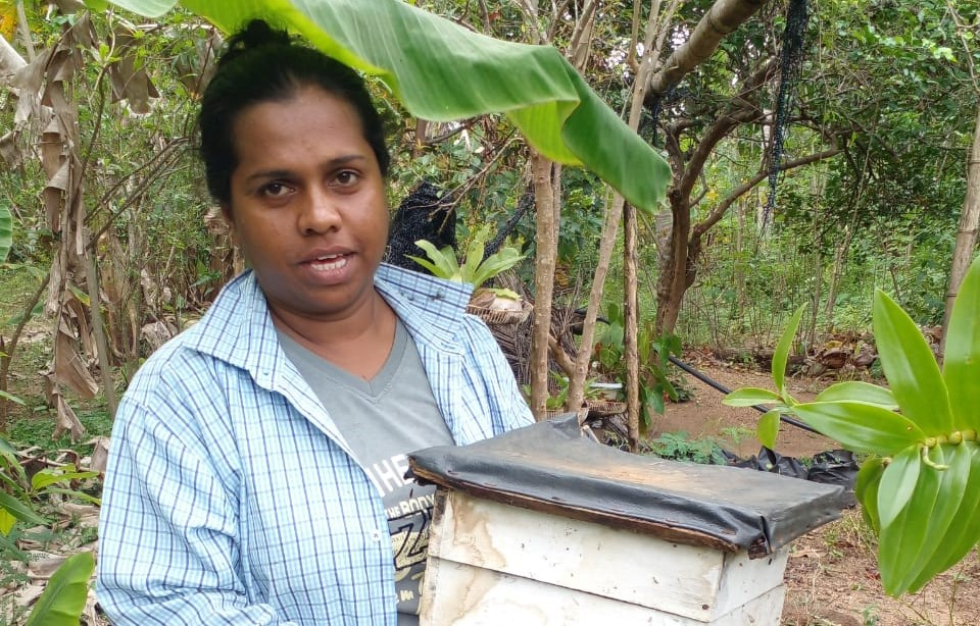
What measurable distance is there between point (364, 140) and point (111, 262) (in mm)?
5849

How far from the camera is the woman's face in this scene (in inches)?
48.3

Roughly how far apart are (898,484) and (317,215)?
3.14 ft

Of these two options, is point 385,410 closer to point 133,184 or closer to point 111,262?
point 133,184

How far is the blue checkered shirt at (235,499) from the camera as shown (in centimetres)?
112

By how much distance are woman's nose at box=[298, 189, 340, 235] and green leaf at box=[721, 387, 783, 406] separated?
108cm

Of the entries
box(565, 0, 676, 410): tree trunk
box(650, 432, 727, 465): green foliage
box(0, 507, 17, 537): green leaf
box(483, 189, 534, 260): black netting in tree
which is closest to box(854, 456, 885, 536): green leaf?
box(565, 0, 676, 410): tree trunk

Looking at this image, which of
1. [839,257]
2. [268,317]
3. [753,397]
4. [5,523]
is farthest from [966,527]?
[839,257]

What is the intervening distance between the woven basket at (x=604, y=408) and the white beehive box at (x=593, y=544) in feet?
12.4

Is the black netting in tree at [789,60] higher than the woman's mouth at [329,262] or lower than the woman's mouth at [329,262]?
higher

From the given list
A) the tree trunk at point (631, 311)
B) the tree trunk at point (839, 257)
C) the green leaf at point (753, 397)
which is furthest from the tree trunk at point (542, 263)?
the tree trunk at point (839, 257)

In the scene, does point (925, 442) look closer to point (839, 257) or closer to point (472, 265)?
point (472, 265)

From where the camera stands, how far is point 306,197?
1229 mm

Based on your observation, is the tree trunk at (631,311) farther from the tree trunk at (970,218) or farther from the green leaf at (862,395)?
the green leaf at (862,395)

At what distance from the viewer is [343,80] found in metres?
1.31
